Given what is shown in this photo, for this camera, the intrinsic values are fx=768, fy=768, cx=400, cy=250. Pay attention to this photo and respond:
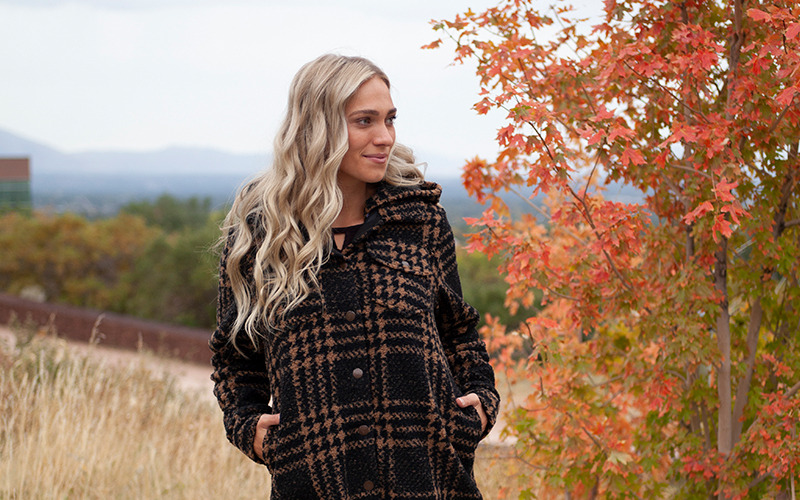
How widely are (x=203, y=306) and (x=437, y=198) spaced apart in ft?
47.7

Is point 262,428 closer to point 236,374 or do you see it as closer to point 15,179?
point 236,374

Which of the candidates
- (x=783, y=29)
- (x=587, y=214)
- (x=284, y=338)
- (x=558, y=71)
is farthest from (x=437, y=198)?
(x=783, y=29)

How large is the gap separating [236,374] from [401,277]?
2.05ft

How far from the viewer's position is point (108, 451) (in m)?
4.52

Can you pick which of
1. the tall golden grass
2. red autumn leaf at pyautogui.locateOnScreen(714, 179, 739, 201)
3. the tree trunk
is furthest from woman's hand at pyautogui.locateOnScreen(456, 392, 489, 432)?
the tall golden grass

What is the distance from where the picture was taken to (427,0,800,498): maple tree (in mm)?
2867

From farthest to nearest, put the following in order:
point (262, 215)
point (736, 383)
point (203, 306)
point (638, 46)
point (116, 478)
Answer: point (203, 306)
point (116, 478)
point (736, 383)
point (638, 46)
point (262, 215)

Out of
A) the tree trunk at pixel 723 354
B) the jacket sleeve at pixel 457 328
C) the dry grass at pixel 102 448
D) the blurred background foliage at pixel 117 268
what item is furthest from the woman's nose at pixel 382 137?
the blurred background foliage at pixel 117 268

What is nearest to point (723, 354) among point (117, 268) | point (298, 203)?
point (298, 203)

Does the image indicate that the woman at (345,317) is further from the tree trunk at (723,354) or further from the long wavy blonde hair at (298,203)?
the tree trunk at (723,354)

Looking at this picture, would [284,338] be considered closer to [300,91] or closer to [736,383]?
[300,91]

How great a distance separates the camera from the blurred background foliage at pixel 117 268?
16.1 meters

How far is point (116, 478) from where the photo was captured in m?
4.43

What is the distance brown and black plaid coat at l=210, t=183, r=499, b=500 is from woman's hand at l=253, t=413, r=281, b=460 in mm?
19
